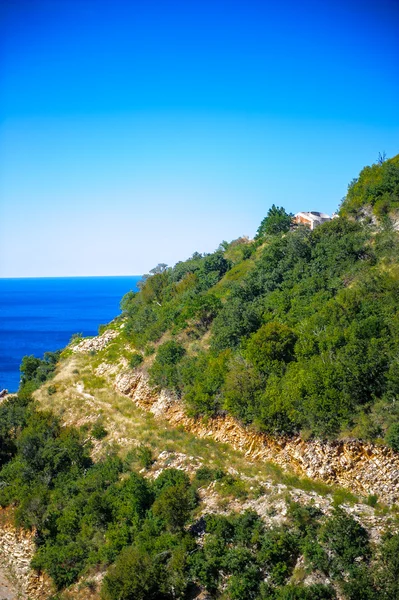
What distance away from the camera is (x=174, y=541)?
2620 centimetres

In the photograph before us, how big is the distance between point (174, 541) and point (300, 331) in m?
18.1

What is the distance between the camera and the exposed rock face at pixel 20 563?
1114 inches

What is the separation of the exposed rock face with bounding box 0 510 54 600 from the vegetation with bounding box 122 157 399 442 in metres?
15.3

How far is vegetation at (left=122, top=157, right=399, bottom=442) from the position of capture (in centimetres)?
2958

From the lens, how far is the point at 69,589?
1077 inches

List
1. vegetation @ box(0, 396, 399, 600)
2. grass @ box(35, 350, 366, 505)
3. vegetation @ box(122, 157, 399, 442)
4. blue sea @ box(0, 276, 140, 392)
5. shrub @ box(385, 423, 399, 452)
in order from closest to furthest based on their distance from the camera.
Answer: vegetation @ box(0, 396, 399, 600)
shrub @ box(385, 423, 399, 452)
vegetation @ box(122, 157, 399, 442)
grass @ box(35, 350, 366, 505)
blue sea @ box(0, 276, 140, 392)

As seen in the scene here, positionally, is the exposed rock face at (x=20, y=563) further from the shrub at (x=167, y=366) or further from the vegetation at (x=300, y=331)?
the shrub at (x=167, y=366)

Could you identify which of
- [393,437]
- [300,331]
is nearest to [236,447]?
[300,331]

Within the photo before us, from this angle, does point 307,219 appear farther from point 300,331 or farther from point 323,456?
point 323,456

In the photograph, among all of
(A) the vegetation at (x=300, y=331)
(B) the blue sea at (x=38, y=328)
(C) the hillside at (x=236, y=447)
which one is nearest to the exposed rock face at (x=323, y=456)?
(C) the hillside at (x=236, y=447)

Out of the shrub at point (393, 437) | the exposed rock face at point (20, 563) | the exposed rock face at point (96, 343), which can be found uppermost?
the exposed rock face at point (96, 343)

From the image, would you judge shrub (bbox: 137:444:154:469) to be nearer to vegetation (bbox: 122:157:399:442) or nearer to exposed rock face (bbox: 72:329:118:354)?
vegetation (bbox: 122:157:399:442)

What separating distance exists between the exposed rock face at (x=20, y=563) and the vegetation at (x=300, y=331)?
1534cm

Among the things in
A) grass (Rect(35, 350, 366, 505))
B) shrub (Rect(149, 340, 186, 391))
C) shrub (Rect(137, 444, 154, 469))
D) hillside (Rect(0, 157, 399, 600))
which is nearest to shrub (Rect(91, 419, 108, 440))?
hillside (Rect(0, 157, 399, 600))
